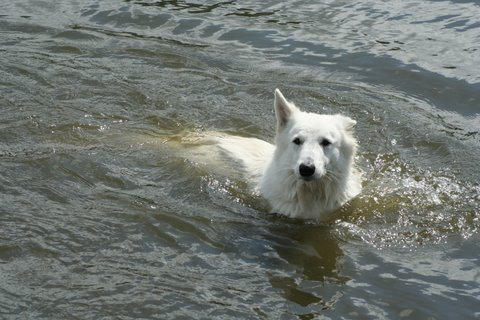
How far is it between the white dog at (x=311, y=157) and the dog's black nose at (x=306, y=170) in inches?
2.1

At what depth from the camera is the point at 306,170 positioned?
709cm

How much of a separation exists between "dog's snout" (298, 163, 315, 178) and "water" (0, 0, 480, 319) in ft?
2.56

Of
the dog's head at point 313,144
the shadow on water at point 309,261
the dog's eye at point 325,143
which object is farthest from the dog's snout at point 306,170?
the shadow on water at point 309,261

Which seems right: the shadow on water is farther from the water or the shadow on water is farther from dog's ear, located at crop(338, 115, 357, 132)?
dog's ear, located at crop(338, 115, 357, 132)

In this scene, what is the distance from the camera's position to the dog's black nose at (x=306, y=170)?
7.07 m

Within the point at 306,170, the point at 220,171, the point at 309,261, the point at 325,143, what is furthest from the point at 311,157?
the point at 220,171

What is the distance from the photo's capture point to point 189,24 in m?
13.0

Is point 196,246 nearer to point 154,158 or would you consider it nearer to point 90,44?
point 154,158

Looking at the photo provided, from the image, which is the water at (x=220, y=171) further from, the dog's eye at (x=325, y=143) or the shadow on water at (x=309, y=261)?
the dog's eye at (x=325, y=143)

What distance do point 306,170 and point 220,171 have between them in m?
1.72

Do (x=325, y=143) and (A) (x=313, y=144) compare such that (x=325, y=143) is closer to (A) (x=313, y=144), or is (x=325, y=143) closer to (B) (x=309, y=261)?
(A) (x=313, y=144)

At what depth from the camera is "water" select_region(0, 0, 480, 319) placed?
21.1ft

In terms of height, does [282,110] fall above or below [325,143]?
above

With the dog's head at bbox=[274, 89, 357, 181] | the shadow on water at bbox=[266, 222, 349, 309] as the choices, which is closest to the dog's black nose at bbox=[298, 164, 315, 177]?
the dog's head at bbox=[274, 89, 357, 181]
